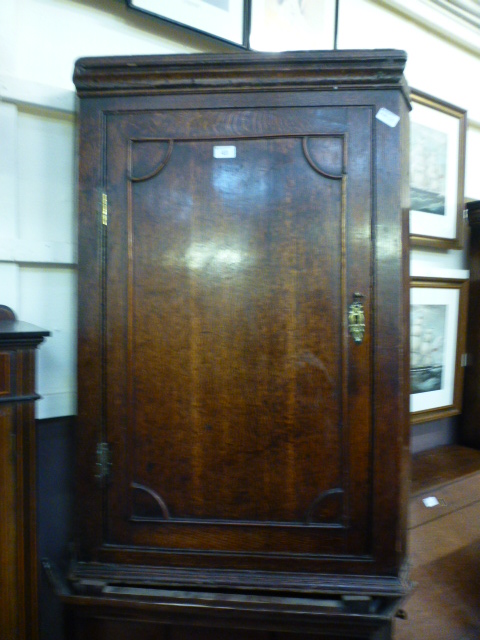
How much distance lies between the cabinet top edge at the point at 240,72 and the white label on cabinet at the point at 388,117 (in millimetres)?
60

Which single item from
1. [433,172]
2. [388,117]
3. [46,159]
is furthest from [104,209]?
[433,172]

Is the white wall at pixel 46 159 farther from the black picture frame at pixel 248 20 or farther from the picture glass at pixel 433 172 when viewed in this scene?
the picture glass at pixel 433 172

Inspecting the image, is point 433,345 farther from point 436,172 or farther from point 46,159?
point 46,159

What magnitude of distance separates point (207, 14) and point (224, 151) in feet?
2.34

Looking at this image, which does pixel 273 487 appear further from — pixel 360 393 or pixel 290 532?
pixel 360 393

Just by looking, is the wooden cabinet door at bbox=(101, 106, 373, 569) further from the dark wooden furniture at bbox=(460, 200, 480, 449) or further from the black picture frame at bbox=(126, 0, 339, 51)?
the dark wooden furniture at bbox=(460, 200, 480, 449)

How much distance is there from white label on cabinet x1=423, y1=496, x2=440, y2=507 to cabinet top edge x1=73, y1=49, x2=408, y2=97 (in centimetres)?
125

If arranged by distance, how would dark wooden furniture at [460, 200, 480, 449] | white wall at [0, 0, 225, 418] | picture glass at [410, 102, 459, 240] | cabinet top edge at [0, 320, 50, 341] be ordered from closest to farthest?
cabinet top edge at [0, 320, 50, 341] → white wall at [0, 0, 225, 418] → picture glass at [410, 102, 459, 240] → dark wooden furniture at [460, 200, 480, 449]

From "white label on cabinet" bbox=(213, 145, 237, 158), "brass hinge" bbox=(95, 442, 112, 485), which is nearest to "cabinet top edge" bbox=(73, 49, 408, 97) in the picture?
"white label on cabinet" bbox=(213, 145, 237, 158)

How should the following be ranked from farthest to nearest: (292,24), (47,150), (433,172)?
(433,172) < (292,24) < (47,150)

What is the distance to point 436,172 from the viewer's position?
184 cm

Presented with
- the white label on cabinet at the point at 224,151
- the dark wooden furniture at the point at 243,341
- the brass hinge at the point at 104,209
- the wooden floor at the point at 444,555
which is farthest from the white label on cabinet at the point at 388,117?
the wooden floor at the point at 444,555

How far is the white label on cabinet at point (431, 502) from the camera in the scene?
1.42m

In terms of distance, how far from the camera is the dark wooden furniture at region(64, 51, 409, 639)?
0.94 metres
